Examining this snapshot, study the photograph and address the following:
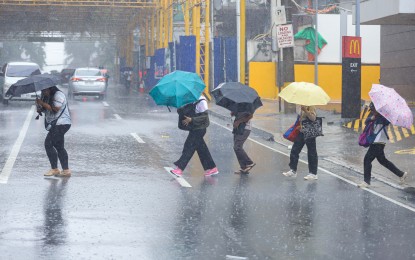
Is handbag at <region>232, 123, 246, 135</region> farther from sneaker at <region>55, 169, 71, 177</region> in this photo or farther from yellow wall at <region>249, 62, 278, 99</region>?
yellow wall at <region>249, 62, 278, 99</region>

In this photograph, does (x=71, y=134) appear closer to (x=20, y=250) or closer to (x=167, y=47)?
(x=20, y=250)

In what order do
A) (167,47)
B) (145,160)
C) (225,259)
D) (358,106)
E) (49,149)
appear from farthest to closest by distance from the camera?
(167,47) < (358,106) < (145,160) < (49,149) < (225,259)

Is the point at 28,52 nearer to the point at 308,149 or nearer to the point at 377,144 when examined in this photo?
the point at 308,149

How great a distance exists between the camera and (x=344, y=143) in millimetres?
19594

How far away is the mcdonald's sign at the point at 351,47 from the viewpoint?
24105mm

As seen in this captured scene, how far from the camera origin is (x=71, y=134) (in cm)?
2103

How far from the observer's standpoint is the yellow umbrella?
13.1 m

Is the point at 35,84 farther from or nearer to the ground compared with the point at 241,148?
farther from the ground

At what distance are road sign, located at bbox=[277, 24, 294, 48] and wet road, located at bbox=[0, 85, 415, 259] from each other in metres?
10.6

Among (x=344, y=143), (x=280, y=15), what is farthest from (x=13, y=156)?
(x=280, y=15)

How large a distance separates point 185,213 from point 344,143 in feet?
32.3

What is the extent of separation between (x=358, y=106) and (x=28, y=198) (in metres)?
14.8

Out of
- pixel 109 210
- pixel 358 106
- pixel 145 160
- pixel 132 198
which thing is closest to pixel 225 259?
pixel 109 210

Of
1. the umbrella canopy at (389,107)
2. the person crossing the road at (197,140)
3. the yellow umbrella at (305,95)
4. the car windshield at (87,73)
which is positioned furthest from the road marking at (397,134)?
the car windshield at (87,73)
